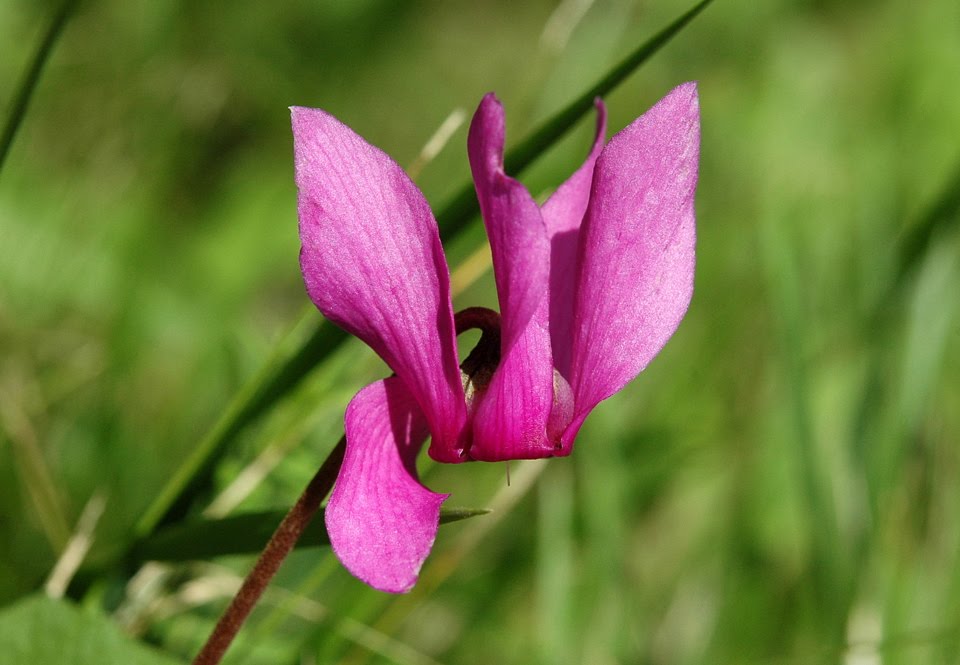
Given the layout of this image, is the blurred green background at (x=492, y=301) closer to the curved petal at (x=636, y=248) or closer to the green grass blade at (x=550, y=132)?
the green grass blade at (x=550, y=132)

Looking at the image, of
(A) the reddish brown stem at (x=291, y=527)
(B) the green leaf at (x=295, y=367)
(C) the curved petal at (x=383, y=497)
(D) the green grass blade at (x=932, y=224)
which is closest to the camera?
(C) the curved petal at (x=383, y=497)

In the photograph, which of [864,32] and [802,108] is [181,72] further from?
[864,32]

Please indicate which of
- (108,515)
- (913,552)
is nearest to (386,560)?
(108,515)

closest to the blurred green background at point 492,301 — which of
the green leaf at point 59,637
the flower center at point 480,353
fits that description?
the green leaf at point 59,637

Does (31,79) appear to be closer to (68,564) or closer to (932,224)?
(68,564)

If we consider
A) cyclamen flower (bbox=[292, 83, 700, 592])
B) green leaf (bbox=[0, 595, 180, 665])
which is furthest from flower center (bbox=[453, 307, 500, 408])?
green leaf (bbox=[0, 595, 180, 665])

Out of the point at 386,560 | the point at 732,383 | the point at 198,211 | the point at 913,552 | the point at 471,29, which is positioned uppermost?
the point at 471,29
